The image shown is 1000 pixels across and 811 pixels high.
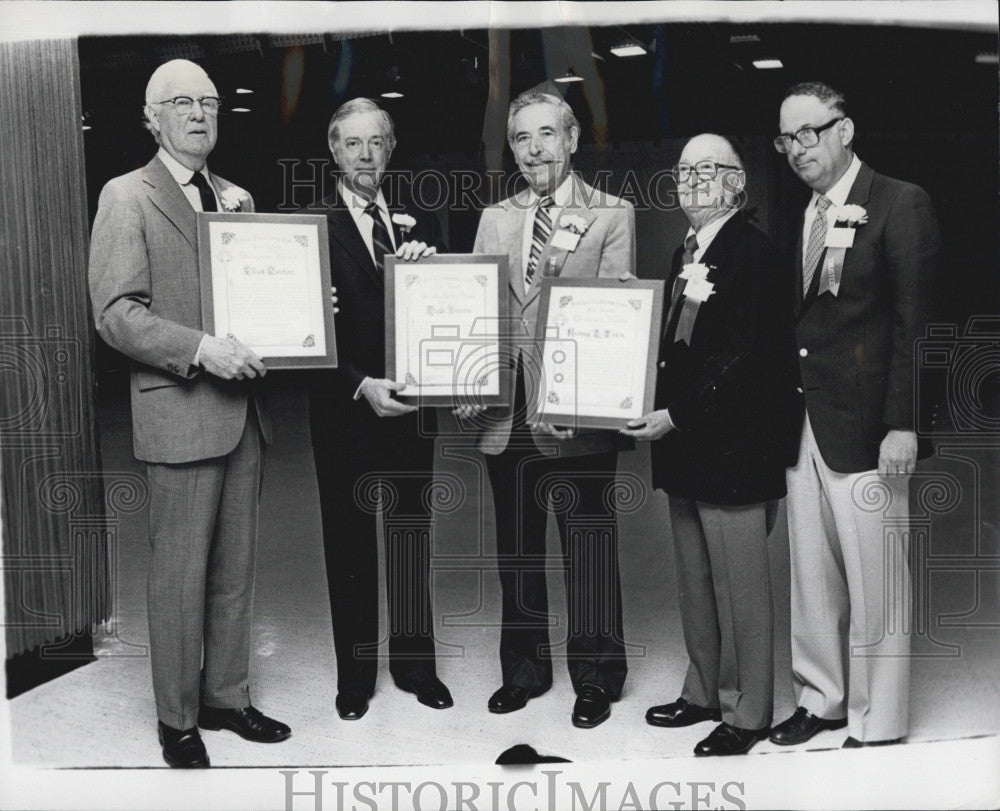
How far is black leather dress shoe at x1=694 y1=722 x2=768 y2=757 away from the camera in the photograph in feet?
11.5

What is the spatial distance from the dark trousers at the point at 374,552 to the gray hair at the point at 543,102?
3.61 ft

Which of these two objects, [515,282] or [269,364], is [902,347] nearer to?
[515,282]

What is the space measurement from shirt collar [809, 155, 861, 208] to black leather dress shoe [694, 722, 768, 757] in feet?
5.51

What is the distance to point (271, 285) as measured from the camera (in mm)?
3340

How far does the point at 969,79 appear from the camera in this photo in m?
3.57

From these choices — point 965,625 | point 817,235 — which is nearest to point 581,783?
point 965,625

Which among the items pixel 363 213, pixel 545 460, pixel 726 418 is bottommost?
pixel 545 460

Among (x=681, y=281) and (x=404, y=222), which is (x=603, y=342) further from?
(x=404, y=222)

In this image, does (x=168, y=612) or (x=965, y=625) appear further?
(x=965, y=625)

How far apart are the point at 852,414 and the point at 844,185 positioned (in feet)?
2.32

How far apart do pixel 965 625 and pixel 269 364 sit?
7.95 feet

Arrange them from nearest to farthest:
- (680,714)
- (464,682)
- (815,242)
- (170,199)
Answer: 1. (170,199)
2. (815,242)
3. (680,714)
4. (464,682)

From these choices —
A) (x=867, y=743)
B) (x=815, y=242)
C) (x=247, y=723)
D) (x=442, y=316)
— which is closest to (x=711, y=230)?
(x=815, y=242)

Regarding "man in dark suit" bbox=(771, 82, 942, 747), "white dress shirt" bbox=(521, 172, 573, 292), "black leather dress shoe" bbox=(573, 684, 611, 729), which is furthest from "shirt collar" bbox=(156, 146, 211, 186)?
"black leather dress shoe" bbox=(573, 684, 611, 729)
